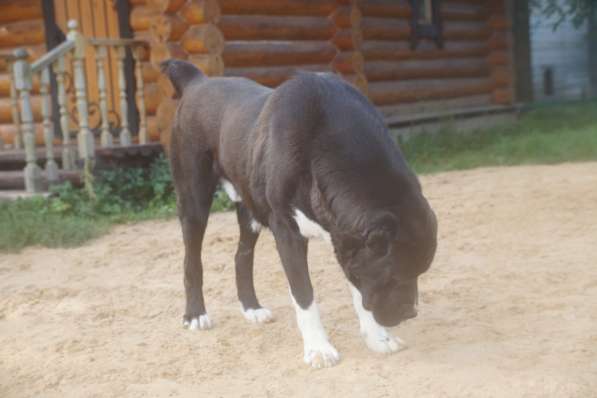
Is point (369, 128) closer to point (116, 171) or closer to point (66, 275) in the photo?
point (66, 275)

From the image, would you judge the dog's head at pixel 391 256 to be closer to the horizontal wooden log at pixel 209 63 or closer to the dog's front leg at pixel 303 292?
the dog's front leg at pixel 303 292

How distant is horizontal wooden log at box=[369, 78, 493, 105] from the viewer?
12031mm

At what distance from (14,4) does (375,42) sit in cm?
493

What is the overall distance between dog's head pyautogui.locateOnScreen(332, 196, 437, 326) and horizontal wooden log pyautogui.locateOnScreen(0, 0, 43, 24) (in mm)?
7602

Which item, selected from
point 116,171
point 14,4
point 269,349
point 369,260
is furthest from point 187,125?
point 14,4

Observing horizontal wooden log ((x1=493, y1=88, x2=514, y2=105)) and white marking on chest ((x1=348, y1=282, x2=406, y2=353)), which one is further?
horizontal wooden log ((x1=493, y1=88, x2=514, y2=105))

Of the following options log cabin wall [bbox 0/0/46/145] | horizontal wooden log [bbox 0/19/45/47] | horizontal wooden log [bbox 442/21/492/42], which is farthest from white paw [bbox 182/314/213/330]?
horizontal wooden log [bbox 442/21/492/42]

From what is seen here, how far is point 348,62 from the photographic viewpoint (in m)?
10.7

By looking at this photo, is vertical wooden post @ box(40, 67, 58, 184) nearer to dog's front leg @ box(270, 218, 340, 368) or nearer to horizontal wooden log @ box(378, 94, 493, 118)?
dog's front leg @ box(270, 218, 340, 368)

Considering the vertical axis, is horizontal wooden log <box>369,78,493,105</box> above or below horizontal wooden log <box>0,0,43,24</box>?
below

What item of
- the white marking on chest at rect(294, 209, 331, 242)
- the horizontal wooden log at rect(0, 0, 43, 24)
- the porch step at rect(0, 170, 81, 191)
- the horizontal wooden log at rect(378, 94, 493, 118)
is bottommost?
the porch step at rect(0, 170, 81, 191)

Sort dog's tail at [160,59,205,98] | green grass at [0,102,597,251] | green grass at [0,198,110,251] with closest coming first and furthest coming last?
dog's tail at [160,59,205,98] → green grass at [0,198,110,251] → green grass at [0,102,597,251]

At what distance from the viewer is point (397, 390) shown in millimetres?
3219

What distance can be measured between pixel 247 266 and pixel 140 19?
517 cm
